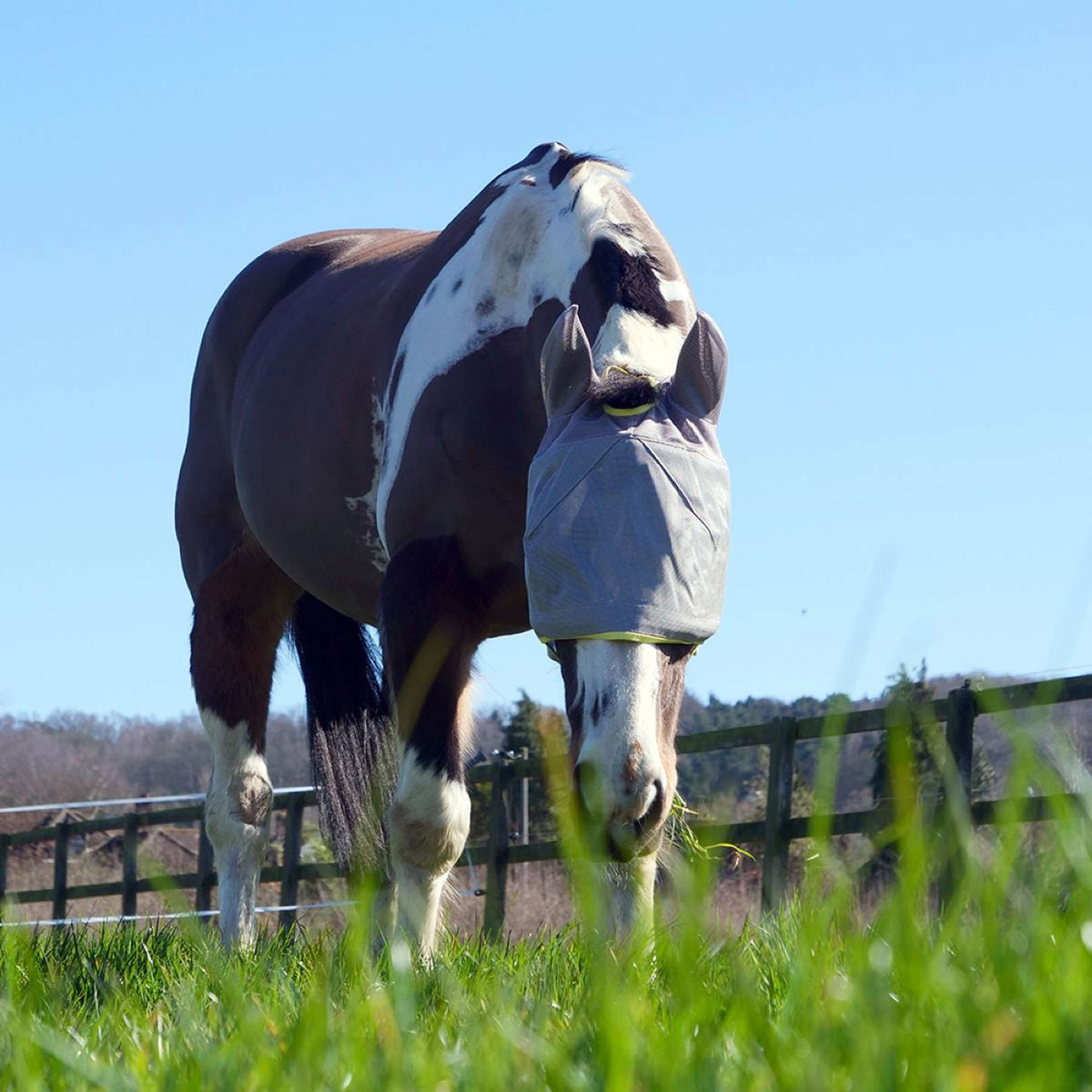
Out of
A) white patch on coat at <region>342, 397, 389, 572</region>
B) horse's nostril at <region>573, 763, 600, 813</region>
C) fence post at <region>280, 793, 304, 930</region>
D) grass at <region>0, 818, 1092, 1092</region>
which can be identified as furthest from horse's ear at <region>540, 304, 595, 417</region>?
fence post at <region>280, 793, 304, 930</region>

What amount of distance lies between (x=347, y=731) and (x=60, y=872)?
9.96 metres

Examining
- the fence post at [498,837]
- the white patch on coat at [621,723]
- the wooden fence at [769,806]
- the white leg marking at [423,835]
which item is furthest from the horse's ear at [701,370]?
the fence post at [498,837]

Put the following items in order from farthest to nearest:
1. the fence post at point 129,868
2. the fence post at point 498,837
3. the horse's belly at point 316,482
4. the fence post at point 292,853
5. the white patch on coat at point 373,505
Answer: the fence post at point 129,868 → the fence post at point 292,853 → the fence post at point 498,837 → the horse's belly at point 316,482 → the white patch on coat at point 373,505

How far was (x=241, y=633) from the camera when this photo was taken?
632 centimetres

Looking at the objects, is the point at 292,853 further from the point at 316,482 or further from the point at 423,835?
the point at 423,835

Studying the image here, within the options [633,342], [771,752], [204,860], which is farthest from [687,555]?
[204,860]

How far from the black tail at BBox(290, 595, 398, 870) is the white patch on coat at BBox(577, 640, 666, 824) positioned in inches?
A: 97.5

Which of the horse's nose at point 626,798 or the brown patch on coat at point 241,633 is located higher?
the brown patch on coat at point 241,633

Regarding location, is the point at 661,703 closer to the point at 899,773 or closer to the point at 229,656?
the point at 899,773

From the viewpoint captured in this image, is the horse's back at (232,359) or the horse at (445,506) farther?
the horse's back at (232,359)

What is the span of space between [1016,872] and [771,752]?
649 centimetres

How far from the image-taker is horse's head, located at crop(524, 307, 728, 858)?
335 cm

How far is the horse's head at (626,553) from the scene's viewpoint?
335 centimetres

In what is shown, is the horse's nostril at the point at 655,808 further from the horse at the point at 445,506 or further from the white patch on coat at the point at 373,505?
the white patch on coat at the point at 373,505
